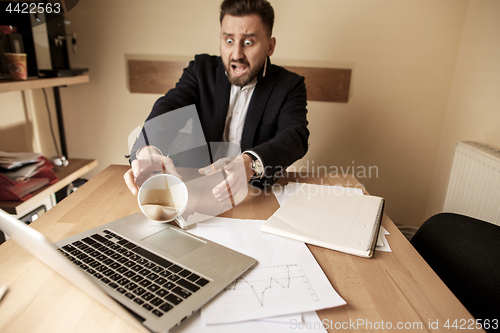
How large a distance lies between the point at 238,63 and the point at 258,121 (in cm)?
27

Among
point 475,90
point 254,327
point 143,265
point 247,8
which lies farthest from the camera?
point 475,90

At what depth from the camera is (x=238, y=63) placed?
1.36 metres

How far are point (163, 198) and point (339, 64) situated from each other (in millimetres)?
1482

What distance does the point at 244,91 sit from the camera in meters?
1.47

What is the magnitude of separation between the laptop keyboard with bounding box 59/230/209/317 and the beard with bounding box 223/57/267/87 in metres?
0.95

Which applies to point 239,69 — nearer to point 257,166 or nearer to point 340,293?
point 257,166

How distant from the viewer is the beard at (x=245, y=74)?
Answer: 1.38 m

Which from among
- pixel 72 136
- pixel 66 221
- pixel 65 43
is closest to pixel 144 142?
pixel 66 221

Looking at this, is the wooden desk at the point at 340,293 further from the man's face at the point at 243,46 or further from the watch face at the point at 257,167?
the man's face at the point at 243,46

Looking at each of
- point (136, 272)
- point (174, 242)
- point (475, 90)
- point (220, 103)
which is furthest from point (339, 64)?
point (136, 272)

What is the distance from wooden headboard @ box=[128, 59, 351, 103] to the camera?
1.86 m

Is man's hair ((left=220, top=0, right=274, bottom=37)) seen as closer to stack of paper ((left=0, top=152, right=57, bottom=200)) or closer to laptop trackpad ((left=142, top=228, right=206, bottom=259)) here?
laptop trackpad ((left=142, top=228, right=206, bottom=259))

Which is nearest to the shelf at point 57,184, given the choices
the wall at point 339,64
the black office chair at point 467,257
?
the wall at point 339,64

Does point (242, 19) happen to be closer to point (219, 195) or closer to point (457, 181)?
point (219, 195)
